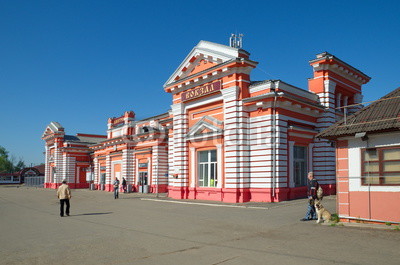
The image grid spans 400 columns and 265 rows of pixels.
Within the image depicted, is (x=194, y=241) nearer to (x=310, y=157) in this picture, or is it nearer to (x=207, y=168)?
(x=207, y=168)

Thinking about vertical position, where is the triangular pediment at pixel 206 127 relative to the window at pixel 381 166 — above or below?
above

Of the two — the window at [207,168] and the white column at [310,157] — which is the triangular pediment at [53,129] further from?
the white column at [310,157]

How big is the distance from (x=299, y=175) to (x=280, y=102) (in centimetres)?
511

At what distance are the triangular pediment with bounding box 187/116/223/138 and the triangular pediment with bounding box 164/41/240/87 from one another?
3581mm

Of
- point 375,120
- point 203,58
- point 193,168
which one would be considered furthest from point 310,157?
point 375,120

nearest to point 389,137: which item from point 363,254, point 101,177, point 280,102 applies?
point 363,254

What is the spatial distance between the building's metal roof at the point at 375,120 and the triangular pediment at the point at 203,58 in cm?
984

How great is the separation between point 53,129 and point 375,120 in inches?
2057

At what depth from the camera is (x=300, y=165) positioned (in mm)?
22922

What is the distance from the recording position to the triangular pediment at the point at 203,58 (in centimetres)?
2220

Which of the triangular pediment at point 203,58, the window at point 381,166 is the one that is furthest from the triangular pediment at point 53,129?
the window at point 381,166

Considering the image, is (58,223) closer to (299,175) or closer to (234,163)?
(234,163)

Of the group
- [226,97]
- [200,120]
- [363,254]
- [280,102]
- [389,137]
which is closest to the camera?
[363,254]

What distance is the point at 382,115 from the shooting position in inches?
483
